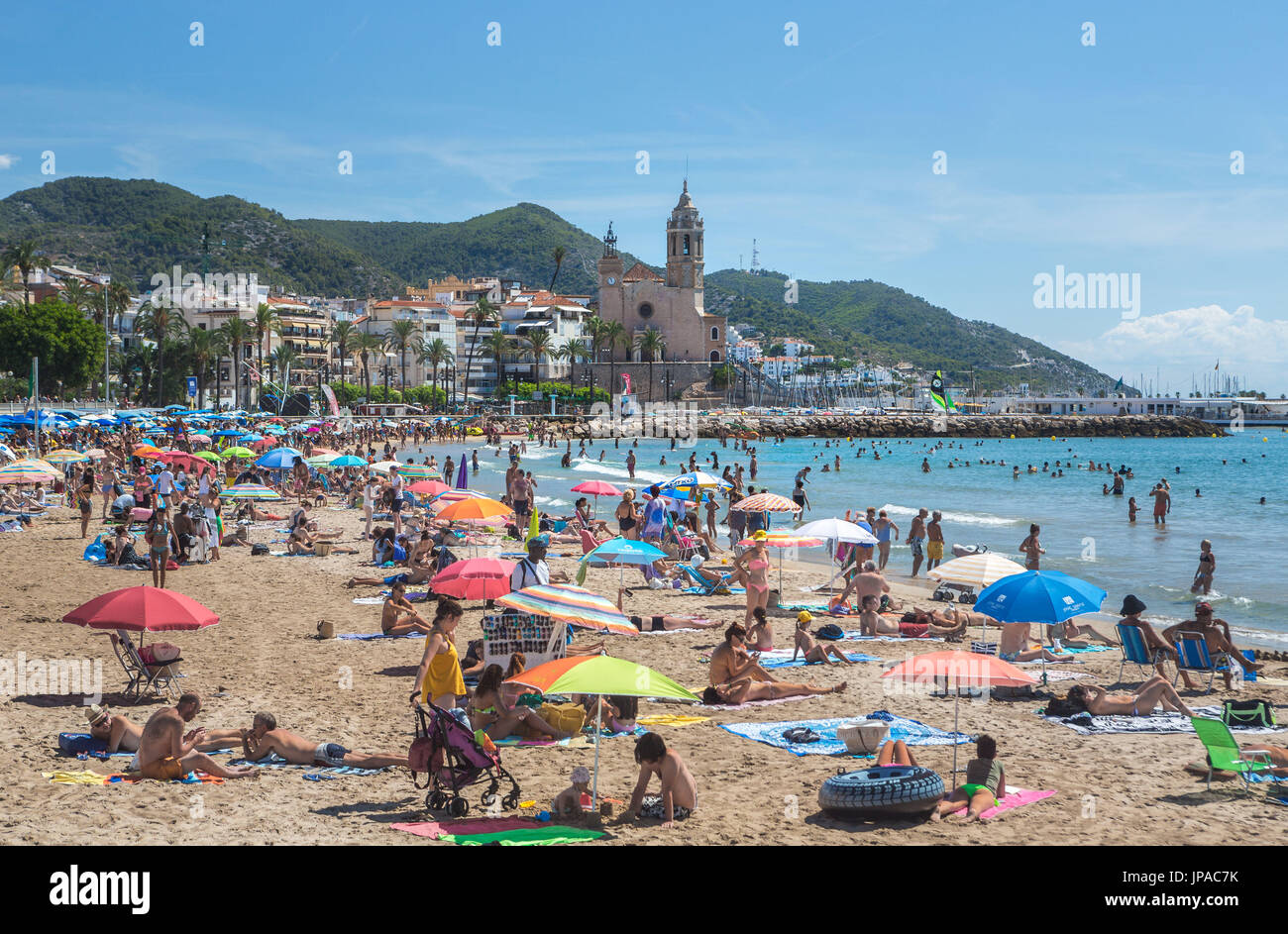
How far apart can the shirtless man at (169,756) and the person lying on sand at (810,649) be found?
6136mm

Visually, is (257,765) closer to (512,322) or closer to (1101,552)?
(1101,552)

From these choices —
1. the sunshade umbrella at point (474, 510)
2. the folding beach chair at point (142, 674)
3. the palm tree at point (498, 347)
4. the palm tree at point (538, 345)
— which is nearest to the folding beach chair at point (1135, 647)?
the sunshade umbrella at point (474, 510)

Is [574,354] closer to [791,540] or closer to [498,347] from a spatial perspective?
[498,347]

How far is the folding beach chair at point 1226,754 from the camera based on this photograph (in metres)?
7.26

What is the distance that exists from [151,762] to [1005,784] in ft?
19.3

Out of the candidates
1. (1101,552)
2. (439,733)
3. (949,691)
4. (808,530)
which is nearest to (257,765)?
(439,733)

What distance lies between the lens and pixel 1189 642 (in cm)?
1031

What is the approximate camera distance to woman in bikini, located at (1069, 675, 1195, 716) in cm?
929

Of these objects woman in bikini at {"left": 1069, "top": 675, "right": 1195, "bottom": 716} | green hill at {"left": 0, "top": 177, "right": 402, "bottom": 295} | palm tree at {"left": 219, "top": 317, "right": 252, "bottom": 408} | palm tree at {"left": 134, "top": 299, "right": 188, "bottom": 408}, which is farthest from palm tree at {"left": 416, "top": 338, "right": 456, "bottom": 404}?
woman in bikini at {"left": 1069, "top": 675, "right": 1195, "bottom": 716}

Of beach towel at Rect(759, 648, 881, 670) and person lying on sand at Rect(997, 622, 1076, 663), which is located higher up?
person lying on sand at Rect(997, 622, 1076, 663)

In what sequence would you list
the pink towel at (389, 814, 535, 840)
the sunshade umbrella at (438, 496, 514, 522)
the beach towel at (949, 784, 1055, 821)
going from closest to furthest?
the pink towel at (389, 814, 535, 840) → the beach towel at (949, 784, 1055, 821) → the sunshade umbrella at (438, 496, 514, 522)

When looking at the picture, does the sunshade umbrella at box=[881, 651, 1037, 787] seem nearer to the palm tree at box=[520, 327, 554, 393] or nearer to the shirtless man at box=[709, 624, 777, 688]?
the shirtless man at box=[709, 624, 777, 688]

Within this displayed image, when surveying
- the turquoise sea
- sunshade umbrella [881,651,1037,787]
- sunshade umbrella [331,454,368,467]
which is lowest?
the turquoise sea

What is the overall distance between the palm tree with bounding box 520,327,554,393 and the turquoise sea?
24220 millimetres
